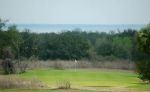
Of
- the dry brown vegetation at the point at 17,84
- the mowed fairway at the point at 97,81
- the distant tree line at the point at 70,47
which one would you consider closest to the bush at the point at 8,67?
the mowed fairway at the point at 97,81

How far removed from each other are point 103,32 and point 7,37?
5116 centimetres

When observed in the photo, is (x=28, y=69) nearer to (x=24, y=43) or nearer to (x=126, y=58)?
(x=24, y=43)

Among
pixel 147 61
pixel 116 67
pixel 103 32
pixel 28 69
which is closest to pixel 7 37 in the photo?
pixel 28 69

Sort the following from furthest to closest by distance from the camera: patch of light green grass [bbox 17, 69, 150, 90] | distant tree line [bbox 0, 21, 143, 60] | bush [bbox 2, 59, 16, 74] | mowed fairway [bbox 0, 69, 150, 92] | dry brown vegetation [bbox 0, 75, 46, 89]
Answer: distant tree line [bbox 0, 21, 143, 60] → bush [bbox 2, 59, 16, 74] → patch of light green grass [bbox 17, 69, 150, 90] → mowed fairway [bbox 0, 69, 150, 92] → dry brown vegetation [bbox 0, 75, 46, 89]

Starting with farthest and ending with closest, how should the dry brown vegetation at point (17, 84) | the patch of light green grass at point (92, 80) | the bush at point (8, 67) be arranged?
the bush at point (8, 67) < the patch of light green grass at point (92, 80) < the dry brown vegetation at point (17, 84)

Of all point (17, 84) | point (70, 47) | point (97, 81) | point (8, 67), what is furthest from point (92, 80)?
point (70, 47)

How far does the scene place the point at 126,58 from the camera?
77062 mm

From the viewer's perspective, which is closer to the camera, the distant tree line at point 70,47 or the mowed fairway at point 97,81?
the mowed fairway at point 97,81

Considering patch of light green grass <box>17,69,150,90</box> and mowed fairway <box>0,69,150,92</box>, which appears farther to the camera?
patch of light green grass <box>17,69,150,90</box>

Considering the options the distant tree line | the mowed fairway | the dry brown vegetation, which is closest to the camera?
the dry brown vegetation

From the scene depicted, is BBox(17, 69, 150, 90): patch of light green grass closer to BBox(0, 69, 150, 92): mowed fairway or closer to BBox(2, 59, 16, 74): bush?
BBox(0, 69, 150, 92): mowed fairway

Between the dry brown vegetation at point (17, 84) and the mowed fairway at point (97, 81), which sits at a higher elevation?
the dry brown vegetation at point (17, 84)

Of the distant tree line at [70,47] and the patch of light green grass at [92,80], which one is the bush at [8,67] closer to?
the patch of light green grass at [92,80]

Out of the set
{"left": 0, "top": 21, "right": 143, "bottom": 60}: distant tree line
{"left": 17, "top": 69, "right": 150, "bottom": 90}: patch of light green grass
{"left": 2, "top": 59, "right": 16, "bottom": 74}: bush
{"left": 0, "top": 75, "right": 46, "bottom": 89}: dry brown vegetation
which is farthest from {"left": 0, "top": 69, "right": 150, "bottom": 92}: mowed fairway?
{"left": 0, "top": 21, "right": 143, "bottom": 60}: distant tree line
